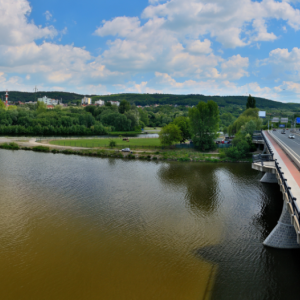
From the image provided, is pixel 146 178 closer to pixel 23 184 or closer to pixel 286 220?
pixel 23 184

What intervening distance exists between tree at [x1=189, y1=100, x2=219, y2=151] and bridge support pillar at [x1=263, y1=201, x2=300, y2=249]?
1508 inches

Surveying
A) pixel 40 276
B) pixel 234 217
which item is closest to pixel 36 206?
pixel 40 276

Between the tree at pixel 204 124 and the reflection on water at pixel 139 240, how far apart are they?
77.1ft

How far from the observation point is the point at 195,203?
24250 millimetres

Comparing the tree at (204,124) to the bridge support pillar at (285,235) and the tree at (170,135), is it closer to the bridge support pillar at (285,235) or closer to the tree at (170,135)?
the tree at (170,135)

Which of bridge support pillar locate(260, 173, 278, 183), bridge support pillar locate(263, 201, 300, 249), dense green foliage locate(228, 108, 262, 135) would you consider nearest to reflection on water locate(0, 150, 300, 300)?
bridge support pillar locate(263, 201, 300, 249)

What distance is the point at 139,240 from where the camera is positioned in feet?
56.7

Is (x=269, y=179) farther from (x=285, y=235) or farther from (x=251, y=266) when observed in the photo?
(x=251, y=266)

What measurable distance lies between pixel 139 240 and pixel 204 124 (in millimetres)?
41469

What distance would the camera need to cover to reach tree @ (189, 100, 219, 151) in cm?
5422

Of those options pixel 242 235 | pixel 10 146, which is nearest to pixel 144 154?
pixel 10 146

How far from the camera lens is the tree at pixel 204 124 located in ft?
178

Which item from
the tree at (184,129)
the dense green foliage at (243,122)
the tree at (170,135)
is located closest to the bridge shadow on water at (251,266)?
the tree at (170,135)

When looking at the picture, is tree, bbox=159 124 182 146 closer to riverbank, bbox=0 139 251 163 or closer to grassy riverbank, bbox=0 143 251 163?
riverbank, bbox=0 139 251 163
